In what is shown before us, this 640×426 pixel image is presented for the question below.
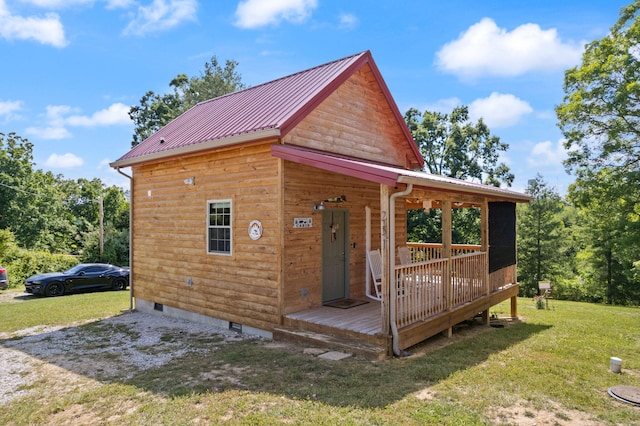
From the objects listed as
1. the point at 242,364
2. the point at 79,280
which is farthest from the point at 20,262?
the point at 242,364

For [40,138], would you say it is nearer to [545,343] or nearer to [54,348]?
[54,348]

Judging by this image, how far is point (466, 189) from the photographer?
7496 millimetres

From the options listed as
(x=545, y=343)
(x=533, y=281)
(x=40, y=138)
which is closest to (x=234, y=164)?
(x=545, y=343)

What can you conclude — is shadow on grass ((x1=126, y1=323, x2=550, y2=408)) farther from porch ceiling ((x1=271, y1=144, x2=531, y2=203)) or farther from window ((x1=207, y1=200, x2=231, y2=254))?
porch ceiling ((x1=271, y1=144, x2=531, y2=203))

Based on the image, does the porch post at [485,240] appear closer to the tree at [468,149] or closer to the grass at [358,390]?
the grass at [358,390]

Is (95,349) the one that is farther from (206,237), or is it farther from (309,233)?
(309,233)

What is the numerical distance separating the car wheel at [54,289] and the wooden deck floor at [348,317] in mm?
12470

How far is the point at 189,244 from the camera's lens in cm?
931

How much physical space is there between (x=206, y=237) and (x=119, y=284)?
1071 centimetres

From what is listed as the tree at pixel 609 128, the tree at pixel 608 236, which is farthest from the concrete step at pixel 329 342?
the tree at pixel 609 128

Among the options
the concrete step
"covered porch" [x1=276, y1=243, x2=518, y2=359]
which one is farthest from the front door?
the concrete step

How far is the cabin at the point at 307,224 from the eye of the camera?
6805mm

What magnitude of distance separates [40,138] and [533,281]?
1621 inches

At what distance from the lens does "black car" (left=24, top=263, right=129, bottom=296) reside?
1518cm
